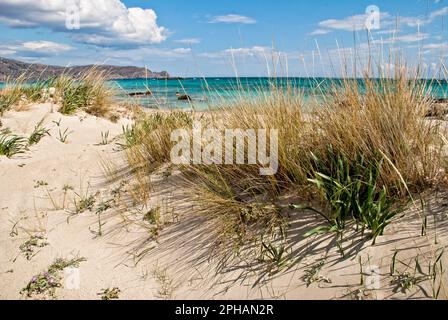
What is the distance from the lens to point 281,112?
11.4 ft

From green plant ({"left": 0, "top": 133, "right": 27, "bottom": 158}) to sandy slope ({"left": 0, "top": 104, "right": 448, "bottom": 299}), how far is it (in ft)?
4.84

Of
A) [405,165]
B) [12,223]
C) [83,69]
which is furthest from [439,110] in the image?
[83,69]

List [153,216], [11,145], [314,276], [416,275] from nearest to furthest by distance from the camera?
[416,275], [314,276], [153,216], [11,145]

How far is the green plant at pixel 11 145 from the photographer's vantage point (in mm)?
5609

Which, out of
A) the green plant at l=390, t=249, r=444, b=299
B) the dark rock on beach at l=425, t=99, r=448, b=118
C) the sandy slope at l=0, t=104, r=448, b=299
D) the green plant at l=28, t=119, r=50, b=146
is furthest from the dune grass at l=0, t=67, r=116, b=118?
the green plant at l=390, t=249, r=444, b=299

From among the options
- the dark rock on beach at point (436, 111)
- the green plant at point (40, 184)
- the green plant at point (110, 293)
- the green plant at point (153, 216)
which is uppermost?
the dark rock on beach at point (436, 111)

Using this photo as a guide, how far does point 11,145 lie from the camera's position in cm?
572

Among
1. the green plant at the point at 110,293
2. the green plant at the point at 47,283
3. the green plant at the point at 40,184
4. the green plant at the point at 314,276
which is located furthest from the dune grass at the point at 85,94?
the green plant at the point at 314,276

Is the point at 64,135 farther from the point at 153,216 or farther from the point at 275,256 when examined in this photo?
the point at 275,256

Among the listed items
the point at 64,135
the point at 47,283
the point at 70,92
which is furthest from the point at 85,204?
the point at 70,92

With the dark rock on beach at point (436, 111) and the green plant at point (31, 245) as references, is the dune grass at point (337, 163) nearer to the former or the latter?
the dark rock on beach at point (436, 111)

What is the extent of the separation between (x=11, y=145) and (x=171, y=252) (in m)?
4.02

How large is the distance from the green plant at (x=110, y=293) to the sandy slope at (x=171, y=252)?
44 millimetres
